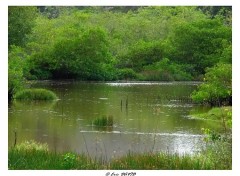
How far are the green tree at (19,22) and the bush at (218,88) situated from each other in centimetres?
1728

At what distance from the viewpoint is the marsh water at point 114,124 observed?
792 inches

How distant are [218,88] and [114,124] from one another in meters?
8.56

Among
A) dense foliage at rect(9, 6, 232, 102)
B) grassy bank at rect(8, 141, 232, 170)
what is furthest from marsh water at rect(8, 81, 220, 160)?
dense foliage at rect(9, 6, 232, 102)

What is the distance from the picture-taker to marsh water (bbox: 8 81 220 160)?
20.1m

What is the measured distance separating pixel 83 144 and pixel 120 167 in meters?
7.99

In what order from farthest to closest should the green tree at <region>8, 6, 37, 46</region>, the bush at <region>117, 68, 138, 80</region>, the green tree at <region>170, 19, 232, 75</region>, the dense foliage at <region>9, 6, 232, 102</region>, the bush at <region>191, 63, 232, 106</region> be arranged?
the green tree at <region>170, 19, 232, 75</region>
the bush at <region>117, 68, 138, 80</region>
the dense foliage at <region>9, 6, 232, 102</region>
the green tree at <region>8, 6, 37, 46</region>
the bush at <region>191, 63, 232, 106</region>

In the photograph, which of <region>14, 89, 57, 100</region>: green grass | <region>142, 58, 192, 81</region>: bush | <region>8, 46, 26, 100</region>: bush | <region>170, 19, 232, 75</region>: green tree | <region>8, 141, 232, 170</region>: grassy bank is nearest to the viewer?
<region>8, 141, 232, 170</region>: grassy bank

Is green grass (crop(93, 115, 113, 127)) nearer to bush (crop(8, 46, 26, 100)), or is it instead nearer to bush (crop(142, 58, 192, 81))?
bush (crop(8, 46, 26, 100))

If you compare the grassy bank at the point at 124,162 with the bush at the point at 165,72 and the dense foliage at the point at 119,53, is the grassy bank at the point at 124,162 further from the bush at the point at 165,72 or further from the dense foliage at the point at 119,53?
the bush at the point at 165,72

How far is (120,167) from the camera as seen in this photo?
1256cm

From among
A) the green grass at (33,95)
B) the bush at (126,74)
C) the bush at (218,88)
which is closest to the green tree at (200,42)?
Answer: the bush at (126,74)

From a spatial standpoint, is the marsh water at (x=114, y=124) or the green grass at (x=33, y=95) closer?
the marsh water at (x=114, y=124)

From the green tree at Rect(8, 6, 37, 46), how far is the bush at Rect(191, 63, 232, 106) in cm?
1728

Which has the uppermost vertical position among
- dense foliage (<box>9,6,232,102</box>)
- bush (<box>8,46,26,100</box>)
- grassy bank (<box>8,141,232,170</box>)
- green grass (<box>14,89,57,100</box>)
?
dense foliage (<box>9,6,232,102</box>)
